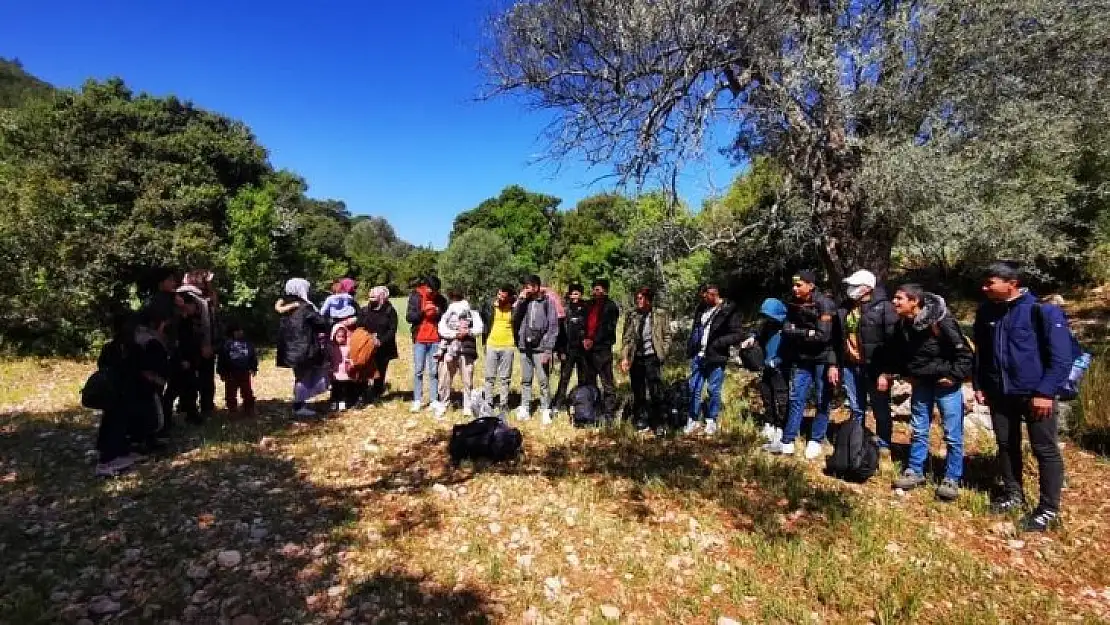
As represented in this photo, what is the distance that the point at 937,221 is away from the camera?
765cm

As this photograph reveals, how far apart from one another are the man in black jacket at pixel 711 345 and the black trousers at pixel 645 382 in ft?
1.55

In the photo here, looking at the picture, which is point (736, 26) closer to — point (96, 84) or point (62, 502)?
point (62, 502)

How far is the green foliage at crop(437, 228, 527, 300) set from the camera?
41.1m

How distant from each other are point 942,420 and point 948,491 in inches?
25.7

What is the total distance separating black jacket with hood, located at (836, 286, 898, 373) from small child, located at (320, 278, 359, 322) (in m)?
6.77

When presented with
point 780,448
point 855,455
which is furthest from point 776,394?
point 855,455

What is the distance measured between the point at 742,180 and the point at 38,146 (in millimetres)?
21950

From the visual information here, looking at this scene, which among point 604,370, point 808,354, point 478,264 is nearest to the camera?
point 808,354

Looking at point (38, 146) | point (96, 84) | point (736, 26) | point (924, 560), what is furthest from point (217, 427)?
point (96, 84)

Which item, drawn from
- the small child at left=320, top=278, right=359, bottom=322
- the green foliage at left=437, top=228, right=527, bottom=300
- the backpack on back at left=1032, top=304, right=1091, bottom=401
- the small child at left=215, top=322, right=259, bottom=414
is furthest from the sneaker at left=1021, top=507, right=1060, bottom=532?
the green foliage at left=437, top=228, right=527, bottom=300

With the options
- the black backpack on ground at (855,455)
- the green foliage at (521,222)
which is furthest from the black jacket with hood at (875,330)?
the green foliage at (521,222)

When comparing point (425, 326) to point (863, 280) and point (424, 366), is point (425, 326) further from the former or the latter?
point (863, 280)

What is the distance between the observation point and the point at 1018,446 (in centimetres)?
495

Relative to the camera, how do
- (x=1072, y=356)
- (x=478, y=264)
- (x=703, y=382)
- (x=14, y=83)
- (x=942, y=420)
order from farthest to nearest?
(x=478, y=264) → (x=14, y=83) → (x=703, y=382) → (x=942, y=420) → (x=1072, y=356)
